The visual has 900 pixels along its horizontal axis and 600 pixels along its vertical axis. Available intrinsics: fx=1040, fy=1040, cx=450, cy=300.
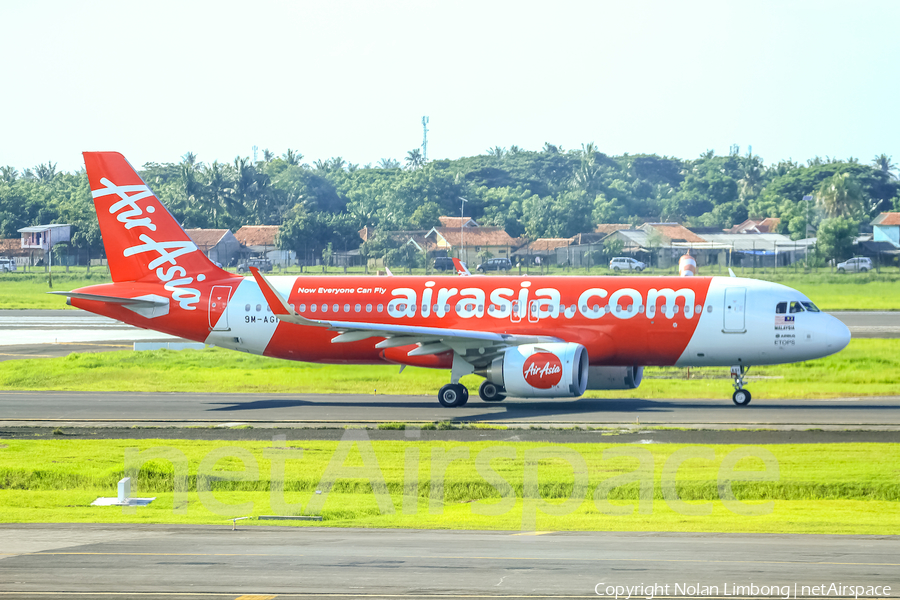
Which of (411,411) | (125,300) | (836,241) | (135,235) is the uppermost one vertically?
(836,241)

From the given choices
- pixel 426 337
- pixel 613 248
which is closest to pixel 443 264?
pixel 613 248

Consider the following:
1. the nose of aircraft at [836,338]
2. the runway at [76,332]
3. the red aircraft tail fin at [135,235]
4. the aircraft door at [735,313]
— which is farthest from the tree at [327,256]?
the nose of aircraft at [836,338]

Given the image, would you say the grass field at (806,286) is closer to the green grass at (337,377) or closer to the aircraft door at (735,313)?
the green grass at (337,377)

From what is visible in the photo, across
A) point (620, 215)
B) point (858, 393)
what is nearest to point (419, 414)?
point (858, 393)

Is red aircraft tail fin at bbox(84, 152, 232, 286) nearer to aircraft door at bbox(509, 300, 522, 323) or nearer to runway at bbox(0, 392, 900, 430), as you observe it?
runway at bbox(0, 392, 900, 430)

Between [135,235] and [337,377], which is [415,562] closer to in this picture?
[337,377]

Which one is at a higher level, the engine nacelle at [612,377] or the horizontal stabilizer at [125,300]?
the horizontal stabilizer at [125,300]

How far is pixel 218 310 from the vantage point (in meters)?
38.1

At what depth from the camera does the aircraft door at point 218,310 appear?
38.1 m

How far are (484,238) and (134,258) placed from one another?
101220mm

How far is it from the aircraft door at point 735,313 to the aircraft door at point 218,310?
1772cm

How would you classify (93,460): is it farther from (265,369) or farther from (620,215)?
(620,215)

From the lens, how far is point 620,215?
18638 centimetres

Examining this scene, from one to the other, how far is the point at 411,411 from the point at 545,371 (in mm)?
4732
